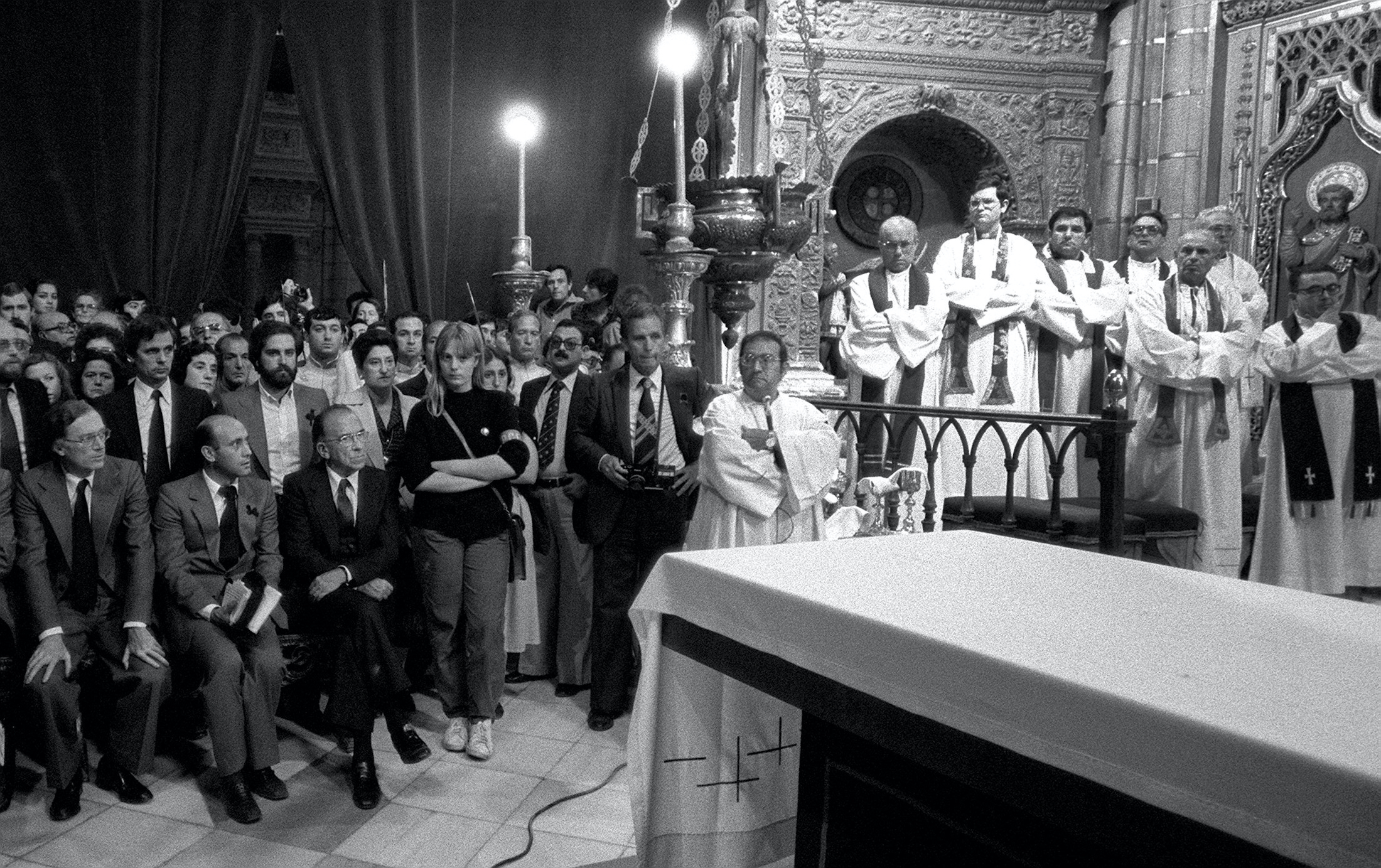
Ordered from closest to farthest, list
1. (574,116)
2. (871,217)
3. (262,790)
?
(262,790) → (574,116) → (871,217)

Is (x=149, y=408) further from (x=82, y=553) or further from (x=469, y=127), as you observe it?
(x=469, y=127)

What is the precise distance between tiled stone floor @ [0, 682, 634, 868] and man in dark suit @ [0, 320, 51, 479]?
0.97m

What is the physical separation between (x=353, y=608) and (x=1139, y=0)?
7.26 meters

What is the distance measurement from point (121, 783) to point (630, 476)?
72.0 inches

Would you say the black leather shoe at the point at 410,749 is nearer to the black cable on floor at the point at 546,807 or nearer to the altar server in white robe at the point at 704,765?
the black cable on floor at the point at 546,807

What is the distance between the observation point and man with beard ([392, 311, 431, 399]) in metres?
4.32

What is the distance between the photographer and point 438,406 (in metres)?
3.59

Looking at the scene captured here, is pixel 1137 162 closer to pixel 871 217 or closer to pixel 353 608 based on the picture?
pixel 871 217

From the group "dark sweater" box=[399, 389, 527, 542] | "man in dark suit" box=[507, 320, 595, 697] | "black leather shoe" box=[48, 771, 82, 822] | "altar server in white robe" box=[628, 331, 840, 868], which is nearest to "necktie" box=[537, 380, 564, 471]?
"man in dark suit" box=[507, 320, 595, 697]

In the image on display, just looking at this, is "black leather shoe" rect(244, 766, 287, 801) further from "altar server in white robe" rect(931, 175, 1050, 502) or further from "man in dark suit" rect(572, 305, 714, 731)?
"altar server in white robe" rect(931, 175, 1050, 502)

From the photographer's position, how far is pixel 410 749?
11.4 ft

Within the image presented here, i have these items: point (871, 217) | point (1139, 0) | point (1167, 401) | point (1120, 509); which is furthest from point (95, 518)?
point (1139, 0)

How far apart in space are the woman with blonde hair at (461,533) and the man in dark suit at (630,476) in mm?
355

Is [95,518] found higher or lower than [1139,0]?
lower
